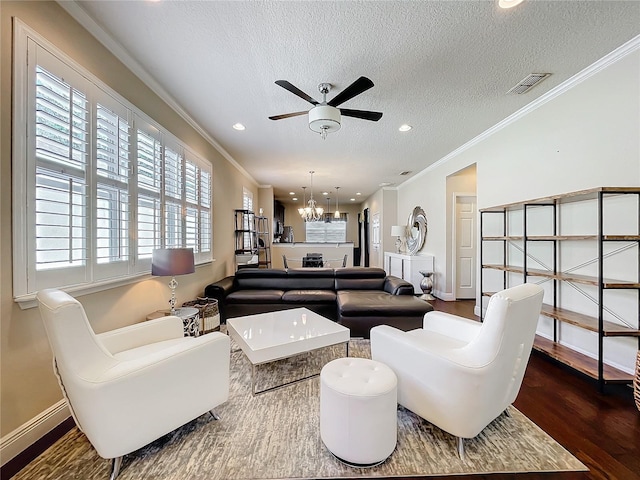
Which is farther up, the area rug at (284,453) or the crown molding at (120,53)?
the crown molding at (120,53)

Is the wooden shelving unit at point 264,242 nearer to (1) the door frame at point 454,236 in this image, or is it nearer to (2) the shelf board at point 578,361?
(1) the door frame at point 454,236

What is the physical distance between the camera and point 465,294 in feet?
18.1

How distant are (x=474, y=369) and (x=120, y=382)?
1.81m

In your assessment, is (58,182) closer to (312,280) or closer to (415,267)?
(312,280)

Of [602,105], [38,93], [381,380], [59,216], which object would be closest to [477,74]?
[602,105]

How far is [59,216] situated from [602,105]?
14.8 feet

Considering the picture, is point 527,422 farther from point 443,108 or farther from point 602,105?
point 443,108

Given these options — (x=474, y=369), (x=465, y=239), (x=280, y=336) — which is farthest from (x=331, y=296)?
(x=465, y=239)

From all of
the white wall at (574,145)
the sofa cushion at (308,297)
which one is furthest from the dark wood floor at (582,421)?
the sofa cushion at (308,297)

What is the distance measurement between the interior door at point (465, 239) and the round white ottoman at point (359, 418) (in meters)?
4.65

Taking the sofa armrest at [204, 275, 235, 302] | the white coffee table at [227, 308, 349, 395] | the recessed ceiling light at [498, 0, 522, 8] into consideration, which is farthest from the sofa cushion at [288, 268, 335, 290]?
the recessed ceiling light at [498, 0, 522, 8]

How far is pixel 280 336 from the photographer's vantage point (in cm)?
235

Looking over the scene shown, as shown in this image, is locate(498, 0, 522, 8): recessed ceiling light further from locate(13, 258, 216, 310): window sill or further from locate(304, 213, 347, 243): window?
locate(304, 213, 347, 243): window

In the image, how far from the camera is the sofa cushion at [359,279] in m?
4.24
